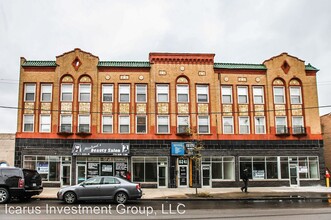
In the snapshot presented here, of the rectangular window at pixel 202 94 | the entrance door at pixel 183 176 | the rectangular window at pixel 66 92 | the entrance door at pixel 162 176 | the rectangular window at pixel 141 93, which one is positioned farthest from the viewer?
the rectangular window at pixel 202 94

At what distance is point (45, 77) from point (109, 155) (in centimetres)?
892

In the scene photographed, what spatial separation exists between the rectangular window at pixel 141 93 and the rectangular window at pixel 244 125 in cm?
867

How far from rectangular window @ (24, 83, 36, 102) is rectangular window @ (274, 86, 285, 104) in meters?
21.3

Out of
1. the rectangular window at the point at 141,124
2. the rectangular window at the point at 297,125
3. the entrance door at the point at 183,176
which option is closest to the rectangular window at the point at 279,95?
the rectangular window at the point at 297,125

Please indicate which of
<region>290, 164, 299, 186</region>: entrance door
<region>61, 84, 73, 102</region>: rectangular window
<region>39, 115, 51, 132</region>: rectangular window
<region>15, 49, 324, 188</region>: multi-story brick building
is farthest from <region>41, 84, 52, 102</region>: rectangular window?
<region>290, 164, 299, 186</region>: entrance door

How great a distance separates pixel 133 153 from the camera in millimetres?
28016

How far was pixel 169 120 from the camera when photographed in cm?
2911

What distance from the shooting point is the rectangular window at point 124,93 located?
29.4 m

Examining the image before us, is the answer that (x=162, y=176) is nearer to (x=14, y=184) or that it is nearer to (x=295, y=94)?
(x=14, y=184)

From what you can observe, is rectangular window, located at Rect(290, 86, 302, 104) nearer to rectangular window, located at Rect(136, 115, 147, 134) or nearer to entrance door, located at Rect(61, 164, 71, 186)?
rectangular window, located at Rect(136, 115, 147, 134)

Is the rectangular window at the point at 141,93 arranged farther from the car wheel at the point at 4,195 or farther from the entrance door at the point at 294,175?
the car wheel at the point at 4,195

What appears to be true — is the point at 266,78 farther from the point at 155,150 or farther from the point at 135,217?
the point at 135,217

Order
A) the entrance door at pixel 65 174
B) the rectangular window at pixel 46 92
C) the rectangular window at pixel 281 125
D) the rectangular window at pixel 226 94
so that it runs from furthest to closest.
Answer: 1. the rectangular window at pixel 226 94
2. the rectangular window at pixel 281 125
3. the rectangular window at pixel 46 92
4. the entrance door at pixel 65 174

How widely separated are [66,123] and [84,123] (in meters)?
1.51
